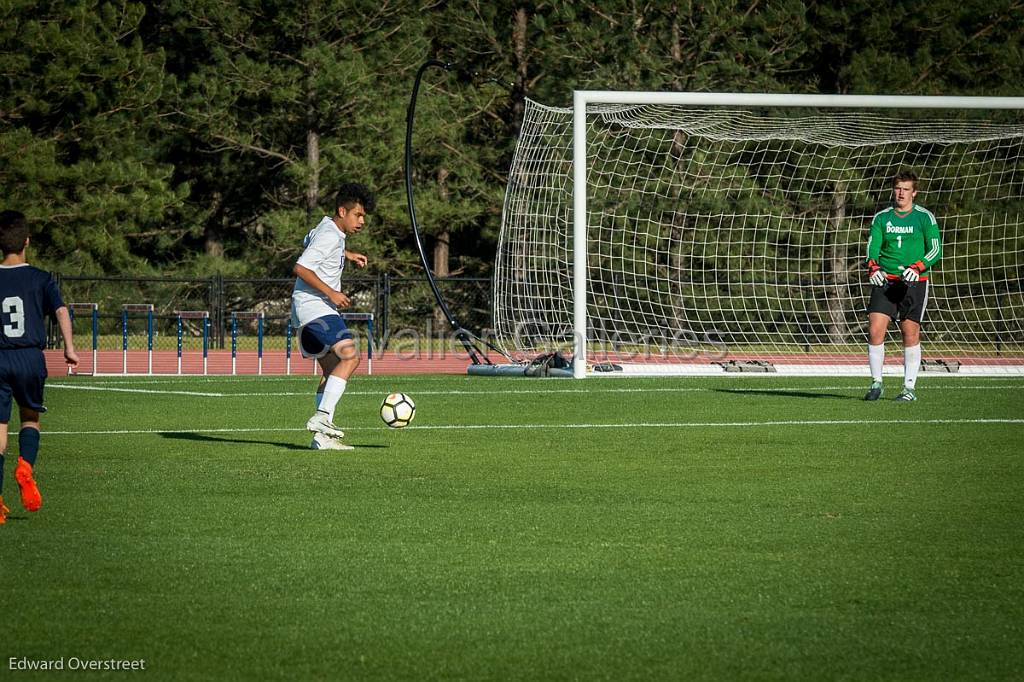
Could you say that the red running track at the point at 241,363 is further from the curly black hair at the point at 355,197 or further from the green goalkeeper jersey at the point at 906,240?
the curly black hair at the point at 355,197

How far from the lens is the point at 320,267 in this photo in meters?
10.2

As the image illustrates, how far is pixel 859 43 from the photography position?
3419 centimetres

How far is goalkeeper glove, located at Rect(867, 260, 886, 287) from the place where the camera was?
1380 centimetres

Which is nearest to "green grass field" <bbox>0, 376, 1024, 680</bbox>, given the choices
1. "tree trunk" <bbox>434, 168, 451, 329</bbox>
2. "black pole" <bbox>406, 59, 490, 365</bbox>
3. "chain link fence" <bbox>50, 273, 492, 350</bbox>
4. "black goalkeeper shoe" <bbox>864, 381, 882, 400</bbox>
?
"black goalkeeper shoe" <bbox>864, 381, 882, 400</bbox>

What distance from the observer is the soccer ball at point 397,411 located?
35.9ft

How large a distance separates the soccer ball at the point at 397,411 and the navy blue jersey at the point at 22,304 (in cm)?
386

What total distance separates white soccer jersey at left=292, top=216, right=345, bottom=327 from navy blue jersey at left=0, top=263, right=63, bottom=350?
287cm

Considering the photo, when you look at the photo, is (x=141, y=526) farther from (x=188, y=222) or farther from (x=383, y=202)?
(x=188, y=222)

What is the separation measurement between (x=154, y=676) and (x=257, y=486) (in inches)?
153

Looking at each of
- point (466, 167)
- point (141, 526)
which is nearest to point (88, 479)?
point (141, 526)

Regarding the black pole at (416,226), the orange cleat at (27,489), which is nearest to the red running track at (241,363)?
the black pole at (416,226)

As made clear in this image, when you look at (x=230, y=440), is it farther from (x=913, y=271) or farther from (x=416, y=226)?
(x=416, y=226)

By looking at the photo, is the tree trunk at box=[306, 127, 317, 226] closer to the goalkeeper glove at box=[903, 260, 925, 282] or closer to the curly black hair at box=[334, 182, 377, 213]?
the goalkeeper glove at box=[903, 260, 925, 282]

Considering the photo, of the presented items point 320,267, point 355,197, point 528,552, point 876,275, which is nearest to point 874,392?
point 876,275
